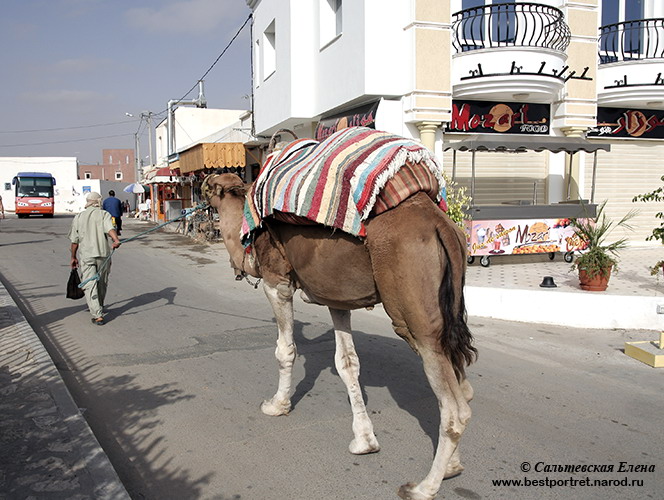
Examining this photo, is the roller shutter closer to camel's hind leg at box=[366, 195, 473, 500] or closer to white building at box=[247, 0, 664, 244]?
white building at box=[247, 0, 664, 244]

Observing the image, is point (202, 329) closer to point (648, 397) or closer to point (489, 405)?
point (489, 405)

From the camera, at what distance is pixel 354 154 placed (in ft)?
11.3

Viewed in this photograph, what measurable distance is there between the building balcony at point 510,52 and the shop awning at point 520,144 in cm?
136

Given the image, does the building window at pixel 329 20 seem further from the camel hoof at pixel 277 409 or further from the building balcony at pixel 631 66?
the camel hoof at pixel 277 409

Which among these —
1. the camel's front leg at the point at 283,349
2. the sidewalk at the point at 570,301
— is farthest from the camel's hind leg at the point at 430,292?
the sidewalk at the point at 570,301

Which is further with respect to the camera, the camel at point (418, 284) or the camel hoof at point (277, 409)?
the camel hoof at point (277, 409)

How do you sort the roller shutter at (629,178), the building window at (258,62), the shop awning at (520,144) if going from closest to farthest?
the shop awning at (520,144) < the roller shutter at (629,178) < the building window at (258,62)

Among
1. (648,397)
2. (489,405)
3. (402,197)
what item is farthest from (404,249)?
(648,397)

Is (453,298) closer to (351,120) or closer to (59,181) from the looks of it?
(351,120)

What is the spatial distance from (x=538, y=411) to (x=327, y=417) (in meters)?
1.83

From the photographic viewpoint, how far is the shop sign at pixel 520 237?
476 inches

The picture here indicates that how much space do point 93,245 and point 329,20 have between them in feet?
33.8

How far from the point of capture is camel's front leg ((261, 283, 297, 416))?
4.59 meters

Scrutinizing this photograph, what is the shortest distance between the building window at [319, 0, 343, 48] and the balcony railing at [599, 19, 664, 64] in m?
7.10
